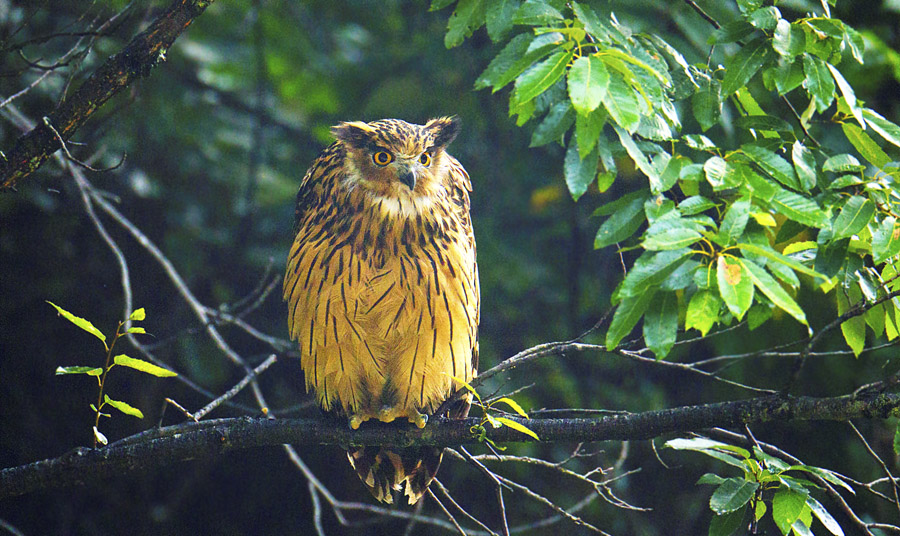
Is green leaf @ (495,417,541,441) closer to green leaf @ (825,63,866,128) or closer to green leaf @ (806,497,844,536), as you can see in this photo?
green leaf @ (806,497,844,536)

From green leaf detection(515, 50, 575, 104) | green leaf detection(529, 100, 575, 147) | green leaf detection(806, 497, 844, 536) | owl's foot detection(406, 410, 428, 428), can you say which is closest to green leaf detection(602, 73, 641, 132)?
green leaf detection(515, 50, 575, 104)

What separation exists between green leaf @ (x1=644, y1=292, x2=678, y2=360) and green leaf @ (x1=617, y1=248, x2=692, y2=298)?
74mm

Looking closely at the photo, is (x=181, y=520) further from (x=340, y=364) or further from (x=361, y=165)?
(x=361, y=165)

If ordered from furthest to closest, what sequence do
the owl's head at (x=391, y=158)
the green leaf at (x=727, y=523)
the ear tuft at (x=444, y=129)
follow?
the ear tuft at (x=444, y=129) → the owl's head at (x=391, y=158) → the green leaf at (x=727, y=523)

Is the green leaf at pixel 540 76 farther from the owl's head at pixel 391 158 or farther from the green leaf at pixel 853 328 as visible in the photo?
the owl's head at pixel 391 158

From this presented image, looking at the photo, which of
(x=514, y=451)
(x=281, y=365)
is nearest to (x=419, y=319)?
(x=514, y=451)

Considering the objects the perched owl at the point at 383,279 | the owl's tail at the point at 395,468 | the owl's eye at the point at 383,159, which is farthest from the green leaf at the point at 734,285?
the owl's tail at the point at 395,468

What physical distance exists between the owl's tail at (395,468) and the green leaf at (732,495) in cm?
125

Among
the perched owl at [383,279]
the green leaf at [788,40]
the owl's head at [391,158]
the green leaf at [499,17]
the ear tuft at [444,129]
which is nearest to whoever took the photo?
the green leaf at [788,40]

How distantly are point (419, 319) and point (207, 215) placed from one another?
6.82ft

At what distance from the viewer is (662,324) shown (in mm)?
1493

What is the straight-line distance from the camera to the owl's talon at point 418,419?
2.47 meters

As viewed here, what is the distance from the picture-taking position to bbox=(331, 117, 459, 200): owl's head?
2.55 m

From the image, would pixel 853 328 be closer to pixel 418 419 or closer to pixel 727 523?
pixel 727 523
